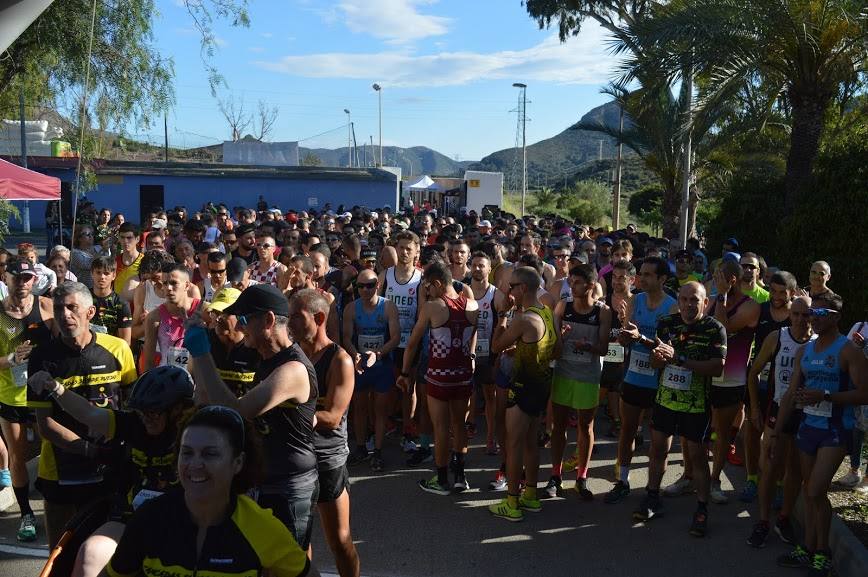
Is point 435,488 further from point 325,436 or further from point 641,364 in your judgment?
point 325,436

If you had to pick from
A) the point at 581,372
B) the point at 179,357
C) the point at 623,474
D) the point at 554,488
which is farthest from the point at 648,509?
the point at 179,357

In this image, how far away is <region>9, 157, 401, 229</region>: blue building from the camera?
3419 cm

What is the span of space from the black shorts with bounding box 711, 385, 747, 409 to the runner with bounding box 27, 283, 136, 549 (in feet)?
14.8

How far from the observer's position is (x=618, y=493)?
6.46 meters

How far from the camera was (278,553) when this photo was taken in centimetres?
251

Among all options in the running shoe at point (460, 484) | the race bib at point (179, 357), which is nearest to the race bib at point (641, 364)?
the running shoe at point (460, 484)

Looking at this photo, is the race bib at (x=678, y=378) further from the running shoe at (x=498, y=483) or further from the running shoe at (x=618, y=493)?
the running shoe at (x=498, y=483)

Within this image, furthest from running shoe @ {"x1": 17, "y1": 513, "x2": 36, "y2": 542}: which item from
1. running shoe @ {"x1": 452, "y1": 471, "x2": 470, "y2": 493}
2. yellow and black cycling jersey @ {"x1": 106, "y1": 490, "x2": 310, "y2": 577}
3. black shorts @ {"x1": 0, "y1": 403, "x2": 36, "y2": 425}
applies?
yellow and black cycling jersey @ {"x1": 106, "y1": 490, "x2": 310, "y2": 577}

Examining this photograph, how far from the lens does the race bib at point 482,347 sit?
752 cm

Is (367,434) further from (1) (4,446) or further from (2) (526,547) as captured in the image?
(1) (4,446)

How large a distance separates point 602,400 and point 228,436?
7.29m

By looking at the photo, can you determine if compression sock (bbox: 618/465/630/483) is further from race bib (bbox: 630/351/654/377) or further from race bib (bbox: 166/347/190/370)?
race bib (bbox: 166/347/190/370)

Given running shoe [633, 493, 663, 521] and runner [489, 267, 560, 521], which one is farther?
running shoe [633, 493, 663, 521]

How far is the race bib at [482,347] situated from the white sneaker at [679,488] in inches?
79.7
